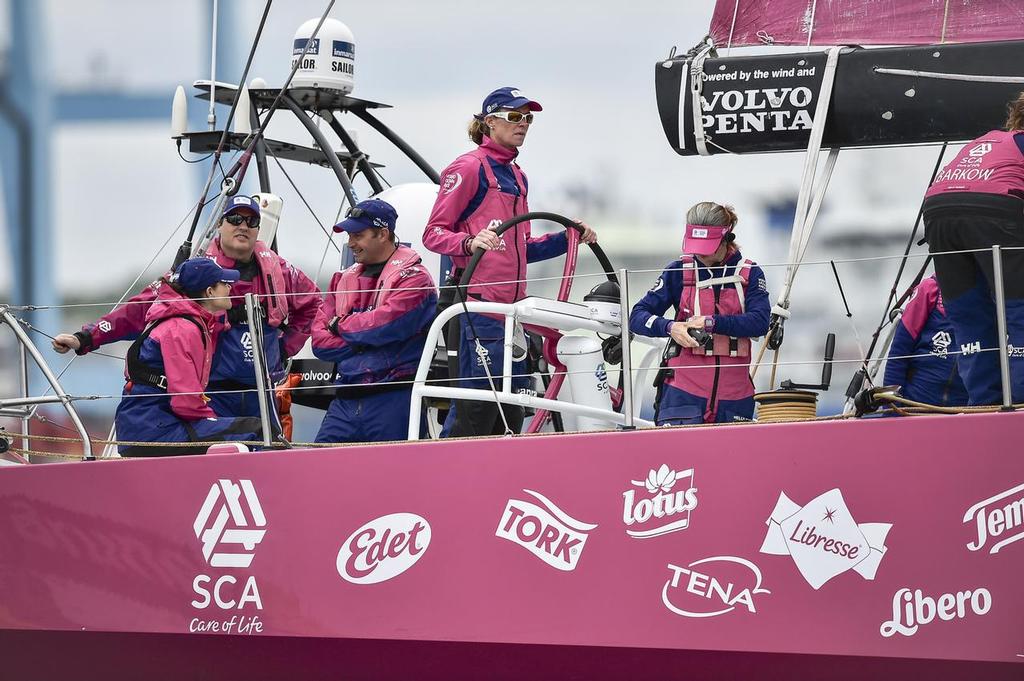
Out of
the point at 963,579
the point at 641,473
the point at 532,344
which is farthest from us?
the point at 532,344

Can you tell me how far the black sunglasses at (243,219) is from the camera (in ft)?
17.4

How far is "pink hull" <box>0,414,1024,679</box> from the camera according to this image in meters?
3.77

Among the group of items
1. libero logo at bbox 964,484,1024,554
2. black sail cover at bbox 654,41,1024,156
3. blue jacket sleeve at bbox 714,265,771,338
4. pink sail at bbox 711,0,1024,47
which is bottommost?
libero logo at bbox 964,484,1024,554

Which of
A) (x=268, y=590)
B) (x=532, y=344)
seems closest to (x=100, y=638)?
(x=268, y=590)

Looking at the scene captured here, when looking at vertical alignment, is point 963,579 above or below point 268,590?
above

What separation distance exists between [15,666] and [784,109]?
3.09 m

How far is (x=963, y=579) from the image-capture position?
3.73 m

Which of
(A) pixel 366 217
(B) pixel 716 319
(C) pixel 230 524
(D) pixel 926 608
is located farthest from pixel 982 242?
(C) pixel 230 524

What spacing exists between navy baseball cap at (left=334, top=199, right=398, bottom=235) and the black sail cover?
1.00 m

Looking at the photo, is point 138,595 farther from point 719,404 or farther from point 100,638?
point 719,404

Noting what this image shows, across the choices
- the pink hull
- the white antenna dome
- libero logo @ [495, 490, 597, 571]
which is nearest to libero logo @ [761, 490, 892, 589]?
the pink hull

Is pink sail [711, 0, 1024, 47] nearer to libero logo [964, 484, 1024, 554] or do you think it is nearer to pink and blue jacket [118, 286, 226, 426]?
libero logo [964, 484, 1024, 554]

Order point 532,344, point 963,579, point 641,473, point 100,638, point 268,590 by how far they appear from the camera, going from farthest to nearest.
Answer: point 532,344, point 100,638, point 268,590, point 641,473, point 963,579

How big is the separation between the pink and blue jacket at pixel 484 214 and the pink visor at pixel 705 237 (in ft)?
1.75
